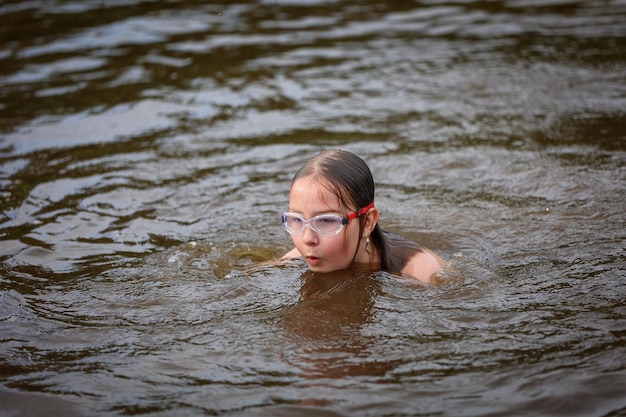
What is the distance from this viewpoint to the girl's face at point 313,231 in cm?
497

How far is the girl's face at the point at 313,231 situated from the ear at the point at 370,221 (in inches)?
3.4

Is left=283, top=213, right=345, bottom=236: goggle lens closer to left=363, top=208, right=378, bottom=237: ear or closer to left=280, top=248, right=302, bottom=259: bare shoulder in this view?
left=363, top=208, right=378, bottom=237: ear

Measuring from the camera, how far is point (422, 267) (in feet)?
17.7

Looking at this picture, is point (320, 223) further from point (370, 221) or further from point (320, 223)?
point (370, 221)

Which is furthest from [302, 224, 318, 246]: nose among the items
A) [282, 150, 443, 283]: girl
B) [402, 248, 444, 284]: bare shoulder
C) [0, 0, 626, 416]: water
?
[402, 248, 444, 284]: bare shoulder

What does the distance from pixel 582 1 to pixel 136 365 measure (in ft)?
40.3

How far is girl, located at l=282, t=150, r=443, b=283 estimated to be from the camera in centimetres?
498

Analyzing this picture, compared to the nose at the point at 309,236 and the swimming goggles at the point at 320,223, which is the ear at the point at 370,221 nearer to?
the swimming goggles at the point at 320,223

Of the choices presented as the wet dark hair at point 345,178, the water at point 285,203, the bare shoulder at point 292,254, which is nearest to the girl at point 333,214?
the wet dark hair at point 345,178

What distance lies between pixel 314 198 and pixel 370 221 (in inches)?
18.5

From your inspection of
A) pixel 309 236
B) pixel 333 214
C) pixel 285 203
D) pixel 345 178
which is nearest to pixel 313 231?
pixel 309 236

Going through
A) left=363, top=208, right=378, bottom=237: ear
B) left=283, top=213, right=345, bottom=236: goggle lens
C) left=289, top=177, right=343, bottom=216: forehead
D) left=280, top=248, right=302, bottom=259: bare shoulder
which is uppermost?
left=289, top=177, right=343, bottom=216: forehead

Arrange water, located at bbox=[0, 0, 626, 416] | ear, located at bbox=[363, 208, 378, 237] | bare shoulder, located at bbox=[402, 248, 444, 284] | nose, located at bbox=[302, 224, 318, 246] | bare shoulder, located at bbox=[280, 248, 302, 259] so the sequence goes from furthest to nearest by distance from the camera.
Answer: bare shoulder, located at bbox=[280, 248, 302, 259] → bare shoulder, located at bbox=[402, 248, 444, 284] → ear, located at bbox=[363, 208, 378, 237] → nose, located at bbox=[302, 224, 318, 246] → water, located at bbox=[0, 0, 626, 416]

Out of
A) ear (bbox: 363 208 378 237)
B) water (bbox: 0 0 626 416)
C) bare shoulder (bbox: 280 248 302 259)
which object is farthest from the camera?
bare shoulder (bbox: 280 248 302 259)
